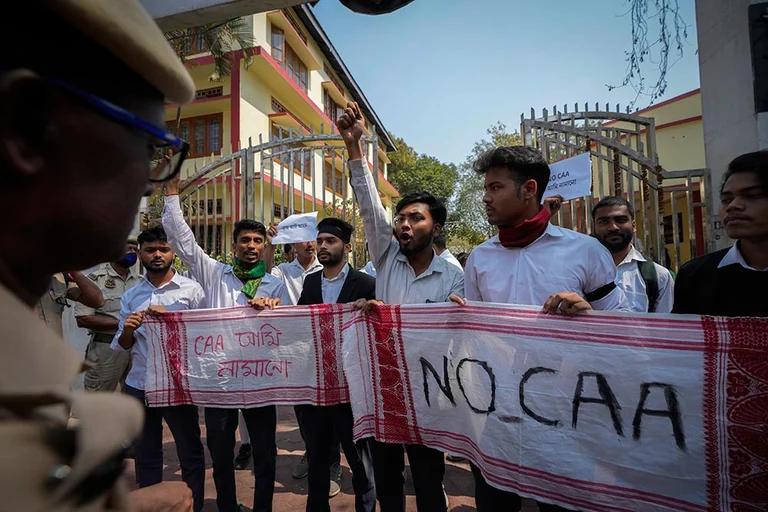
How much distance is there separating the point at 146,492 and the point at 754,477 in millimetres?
2009

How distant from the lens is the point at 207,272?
12.1 ft

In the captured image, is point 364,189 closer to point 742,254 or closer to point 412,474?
point 412,474

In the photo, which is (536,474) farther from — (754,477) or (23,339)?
(23,339)

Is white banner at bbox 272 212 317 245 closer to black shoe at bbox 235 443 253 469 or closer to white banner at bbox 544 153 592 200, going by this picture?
black shoe at bbox 235 443 253 469

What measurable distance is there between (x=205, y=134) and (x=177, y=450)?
42.3 feet

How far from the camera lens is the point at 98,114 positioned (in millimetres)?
616

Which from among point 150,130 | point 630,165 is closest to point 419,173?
point 630,165

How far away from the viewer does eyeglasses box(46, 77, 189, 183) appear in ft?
1.91

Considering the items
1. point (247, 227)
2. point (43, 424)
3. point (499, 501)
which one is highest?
point (247, 227)

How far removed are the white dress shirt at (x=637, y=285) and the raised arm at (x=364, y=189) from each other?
1958 mm

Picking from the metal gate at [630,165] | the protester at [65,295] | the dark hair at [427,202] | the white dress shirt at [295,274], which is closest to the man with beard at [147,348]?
the protester at [65,295]

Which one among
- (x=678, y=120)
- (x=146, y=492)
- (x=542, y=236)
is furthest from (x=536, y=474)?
(x=678, y=120)

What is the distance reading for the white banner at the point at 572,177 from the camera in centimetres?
424

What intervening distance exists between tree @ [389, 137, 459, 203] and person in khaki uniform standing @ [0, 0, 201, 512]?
94.5 feet
